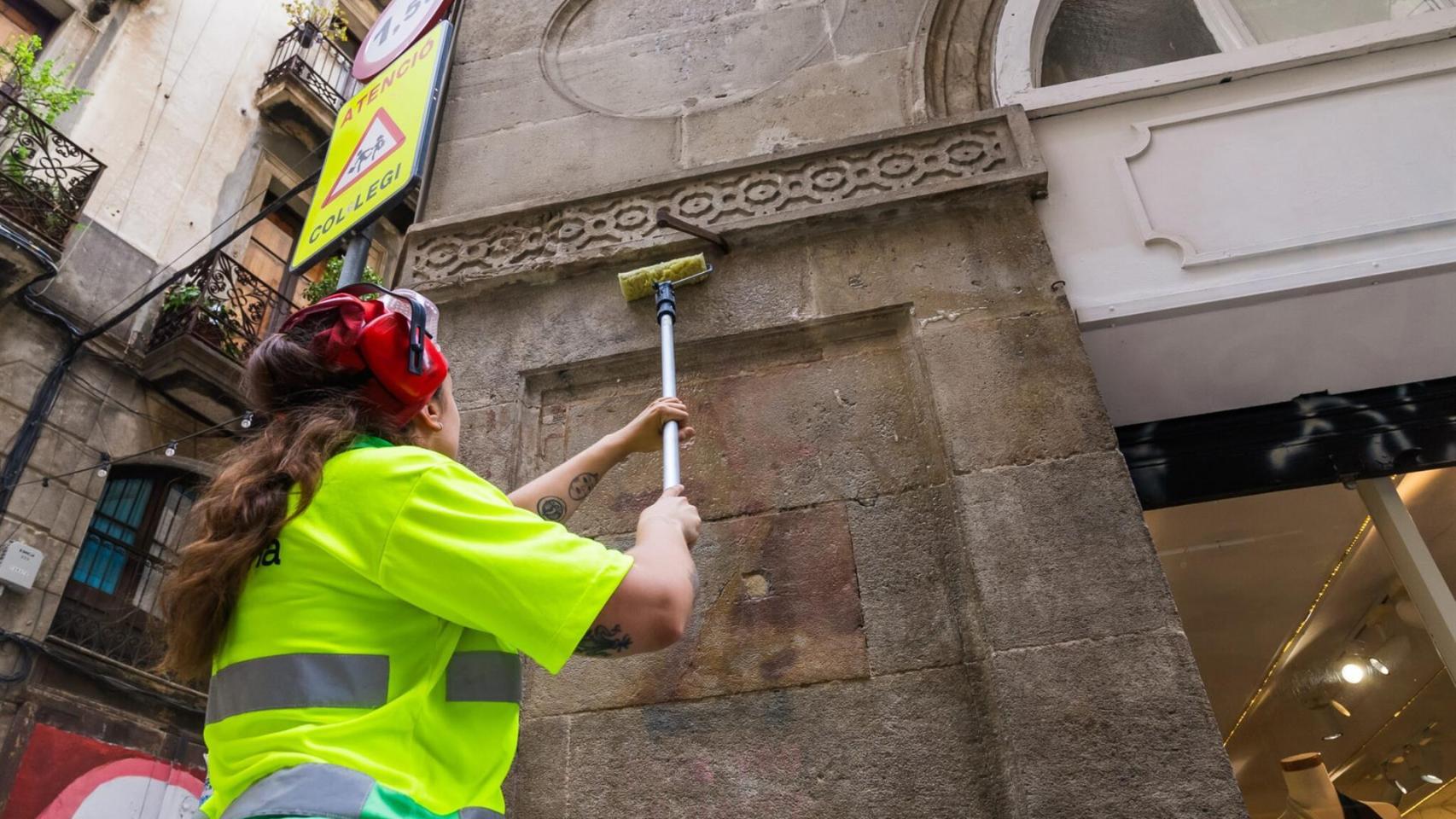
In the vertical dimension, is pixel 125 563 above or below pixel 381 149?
above

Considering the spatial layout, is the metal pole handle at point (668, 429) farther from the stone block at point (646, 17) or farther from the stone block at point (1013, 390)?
the stone block at point (646, 17)

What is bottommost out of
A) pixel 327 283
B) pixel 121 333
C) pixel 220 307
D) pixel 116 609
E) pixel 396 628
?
pixel 396 628

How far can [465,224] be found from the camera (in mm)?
3676

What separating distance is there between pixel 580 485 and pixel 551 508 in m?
0.09

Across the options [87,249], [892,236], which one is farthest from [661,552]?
[87,249]

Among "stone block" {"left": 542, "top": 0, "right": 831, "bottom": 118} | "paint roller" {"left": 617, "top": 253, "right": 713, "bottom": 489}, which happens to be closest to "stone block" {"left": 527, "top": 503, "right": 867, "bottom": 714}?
"paint roller" {"left": 617, "top": 253, "right": 713, "bottom": 489}

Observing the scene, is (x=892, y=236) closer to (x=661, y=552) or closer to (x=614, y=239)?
(x=614, y=239)

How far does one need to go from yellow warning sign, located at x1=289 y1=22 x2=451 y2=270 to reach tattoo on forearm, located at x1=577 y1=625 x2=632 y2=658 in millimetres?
3027

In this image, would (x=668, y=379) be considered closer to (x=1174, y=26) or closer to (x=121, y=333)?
(x=1174, y=26)

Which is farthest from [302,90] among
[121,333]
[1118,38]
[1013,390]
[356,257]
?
[1013,390]

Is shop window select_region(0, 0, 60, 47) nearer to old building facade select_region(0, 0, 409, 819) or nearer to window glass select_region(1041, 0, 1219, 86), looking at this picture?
old building facade select_region(0, 0, 409, 819)

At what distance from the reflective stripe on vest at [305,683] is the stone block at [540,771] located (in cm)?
143

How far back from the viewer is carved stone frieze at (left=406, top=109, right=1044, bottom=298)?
3314 mm

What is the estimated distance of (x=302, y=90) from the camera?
12969 millimetres
